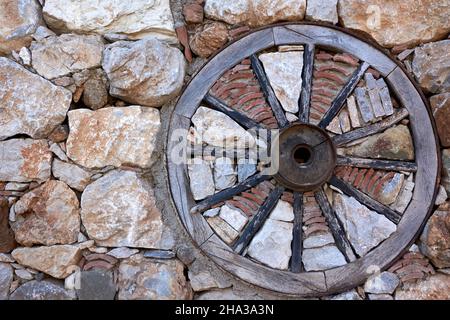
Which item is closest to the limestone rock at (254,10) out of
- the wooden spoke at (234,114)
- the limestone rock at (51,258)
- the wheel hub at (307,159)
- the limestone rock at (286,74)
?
the limestone rock at (286,74)

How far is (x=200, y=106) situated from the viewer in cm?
204

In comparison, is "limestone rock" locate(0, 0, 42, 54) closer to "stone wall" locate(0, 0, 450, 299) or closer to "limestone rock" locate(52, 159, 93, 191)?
"stone wall" locate(0, 0, 450, 299)

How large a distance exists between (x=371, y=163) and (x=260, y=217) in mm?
552

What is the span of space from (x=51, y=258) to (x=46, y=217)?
0.17 meters

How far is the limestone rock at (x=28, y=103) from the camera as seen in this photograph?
1919mm

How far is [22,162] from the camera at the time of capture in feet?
6.26

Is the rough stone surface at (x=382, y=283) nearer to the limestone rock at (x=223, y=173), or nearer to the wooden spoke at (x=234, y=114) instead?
the limestone rock at (x=223, y=173)

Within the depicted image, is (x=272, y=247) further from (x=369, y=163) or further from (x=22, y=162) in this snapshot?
(x=22, y=162)

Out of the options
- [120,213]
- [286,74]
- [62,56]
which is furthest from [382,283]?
[62,56]

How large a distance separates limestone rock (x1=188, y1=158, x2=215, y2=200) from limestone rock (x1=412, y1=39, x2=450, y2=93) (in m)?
1.06

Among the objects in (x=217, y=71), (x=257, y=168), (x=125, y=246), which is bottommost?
(x=125, y=246)

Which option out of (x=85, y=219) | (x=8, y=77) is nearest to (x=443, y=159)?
(x=85, y=219)

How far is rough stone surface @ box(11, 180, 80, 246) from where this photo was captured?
74.4 inches

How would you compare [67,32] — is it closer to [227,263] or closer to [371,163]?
[227,263]
